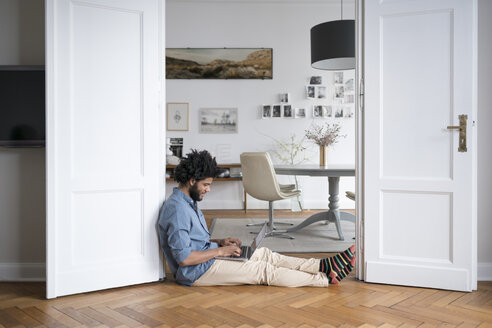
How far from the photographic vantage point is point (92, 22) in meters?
2.54

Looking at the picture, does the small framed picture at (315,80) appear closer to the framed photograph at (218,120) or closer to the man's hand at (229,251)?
the framed photograph at (218,120)

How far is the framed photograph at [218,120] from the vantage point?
6.66m

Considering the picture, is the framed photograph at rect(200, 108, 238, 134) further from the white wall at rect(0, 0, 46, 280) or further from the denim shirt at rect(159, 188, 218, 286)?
the denim shirt at rect(159, 188, 218, 286)

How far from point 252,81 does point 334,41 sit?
2.67 m

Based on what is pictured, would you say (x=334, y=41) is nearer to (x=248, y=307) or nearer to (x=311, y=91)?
(x=311, y=91)

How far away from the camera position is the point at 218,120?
6.66 metres

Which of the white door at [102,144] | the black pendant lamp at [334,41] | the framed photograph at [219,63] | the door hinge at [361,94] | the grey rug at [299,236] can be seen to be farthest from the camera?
the framed photograph at [219,63]

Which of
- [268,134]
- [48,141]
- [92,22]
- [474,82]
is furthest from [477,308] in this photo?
[268,134]

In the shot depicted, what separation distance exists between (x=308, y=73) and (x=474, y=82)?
4.27m

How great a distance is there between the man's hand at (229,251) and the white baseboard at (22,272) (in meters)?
1.28

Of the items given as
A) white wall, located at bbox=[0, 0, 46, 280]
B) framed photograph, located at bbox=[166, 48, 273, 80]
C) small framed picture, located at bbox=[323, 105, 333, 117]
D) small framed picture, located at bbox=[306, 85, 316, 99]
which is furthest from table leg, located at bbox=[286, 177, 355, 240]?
framed photograph, located at bbox=[166, 48, 273, 80]

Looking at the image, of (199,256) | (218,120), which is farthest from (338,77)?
(199,256)

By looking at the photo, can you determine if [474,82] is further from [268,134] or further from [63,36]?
[268,134]

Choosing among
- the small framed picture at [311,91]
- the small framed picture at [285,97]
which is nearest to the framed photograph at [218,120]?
the small framed picture at [285,97]
